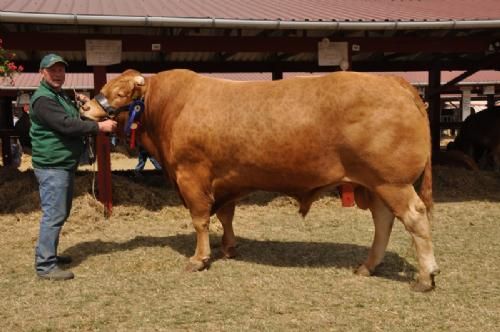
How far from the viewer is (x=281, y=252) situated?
206 inches

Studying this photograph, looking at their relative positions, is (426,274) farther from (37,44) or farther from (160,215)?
(37,44)

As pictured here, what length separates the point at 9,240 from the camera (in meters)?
5.82

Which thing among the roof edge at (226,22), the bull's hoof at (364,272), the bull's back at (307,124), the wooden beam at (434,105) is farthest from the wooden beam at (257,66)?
the bull's hoof at (364,272)

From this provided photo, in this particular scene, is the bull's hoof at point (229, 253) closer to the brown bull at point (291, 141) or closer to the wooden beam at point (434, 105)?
the brown bull at point (291, 141)

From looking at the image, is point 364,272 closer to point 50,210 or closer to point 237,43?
point 50,210

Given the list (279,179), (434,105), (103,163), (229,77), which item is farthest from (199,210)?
(229,77)

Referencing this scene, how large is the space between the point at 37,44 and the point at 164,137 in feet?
10.1

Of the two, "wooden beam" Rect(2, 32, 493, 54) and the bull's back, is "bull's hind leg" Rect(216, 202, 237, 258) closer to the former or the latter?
the bull's back

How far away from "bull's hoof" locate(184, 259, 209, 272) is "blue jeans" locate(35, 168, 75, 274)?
1.21 meters

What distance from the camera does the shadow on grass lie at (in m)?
4.67

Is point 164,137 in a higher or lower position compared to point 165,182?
higher

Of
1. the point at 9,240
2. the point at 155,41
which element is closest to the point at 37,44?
the point at 155,41

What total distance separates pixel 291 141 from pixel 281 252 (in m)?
1.56

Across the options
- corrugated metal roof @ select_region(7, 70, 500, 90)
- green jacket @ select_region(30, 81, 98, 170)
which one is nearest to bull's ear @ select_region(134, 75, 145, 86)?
green jacket @ select_region(30, 81, 98, 170)
